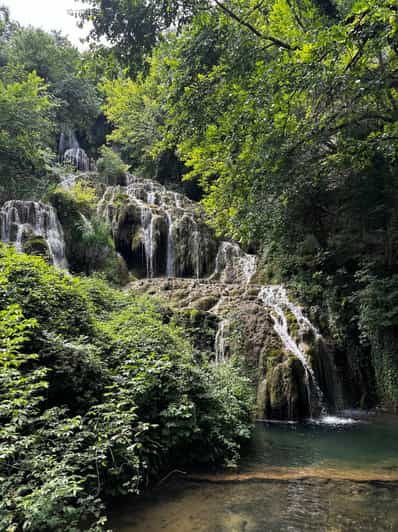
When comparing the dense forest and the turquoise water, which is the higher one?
the dense forest

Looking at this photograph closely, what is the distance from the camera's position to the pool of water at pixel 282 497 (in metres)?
3.29

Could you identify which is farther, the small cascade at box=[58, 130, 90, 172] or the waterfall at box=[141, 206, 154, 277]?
the small cascade at box=[58, 130, 90, 172]

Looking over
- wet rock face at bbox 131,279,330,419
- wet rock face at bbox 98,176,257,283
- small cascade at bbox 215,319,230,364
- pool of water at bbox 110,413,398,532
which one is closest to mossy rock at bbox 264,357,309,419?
wet rock face at bbox 131,279,330,419

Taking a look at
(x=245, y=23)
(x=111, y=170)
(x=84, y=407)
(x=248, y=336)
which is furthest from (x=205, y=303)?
(x=111, y=170)

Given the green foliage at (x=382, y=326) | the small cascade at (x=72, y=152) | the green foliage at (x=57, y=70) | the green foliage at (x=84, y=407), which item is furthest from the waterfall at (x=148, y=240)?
the green foliage at (x=57, y=70)

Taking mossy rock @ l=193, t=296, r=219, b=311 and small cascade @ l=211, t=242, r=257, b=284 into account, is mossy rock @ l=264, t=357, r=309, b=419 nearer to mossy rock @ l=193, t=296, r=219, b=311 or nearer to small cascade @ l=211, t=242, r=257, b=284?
mossy rock @ l=193, t=296, r=219, b=311

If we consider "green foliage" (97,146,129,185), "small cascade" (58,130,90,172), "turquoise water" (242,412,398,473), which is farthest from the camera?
"small cascade" (58,130,90,172)

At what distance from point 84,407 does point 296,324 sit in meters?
7.95

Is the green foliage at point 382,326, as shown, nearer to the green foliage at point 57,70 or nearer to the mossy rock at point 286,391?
the mossy rock at point 286,391

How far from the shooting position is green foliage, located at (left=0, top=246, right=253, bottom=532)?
2607 millimetres

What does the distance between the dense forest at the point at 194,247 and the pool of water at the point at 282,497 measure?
337 mm

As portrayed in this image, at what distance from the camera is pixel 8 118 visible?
15516mm

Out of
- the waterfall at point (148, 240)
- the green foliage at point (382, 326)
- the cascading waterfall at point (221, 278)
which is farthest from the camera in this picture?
the waterfall at point (148, 240)

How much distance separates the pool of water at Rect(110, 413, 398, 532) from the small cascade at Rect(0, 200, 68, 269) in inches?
423
